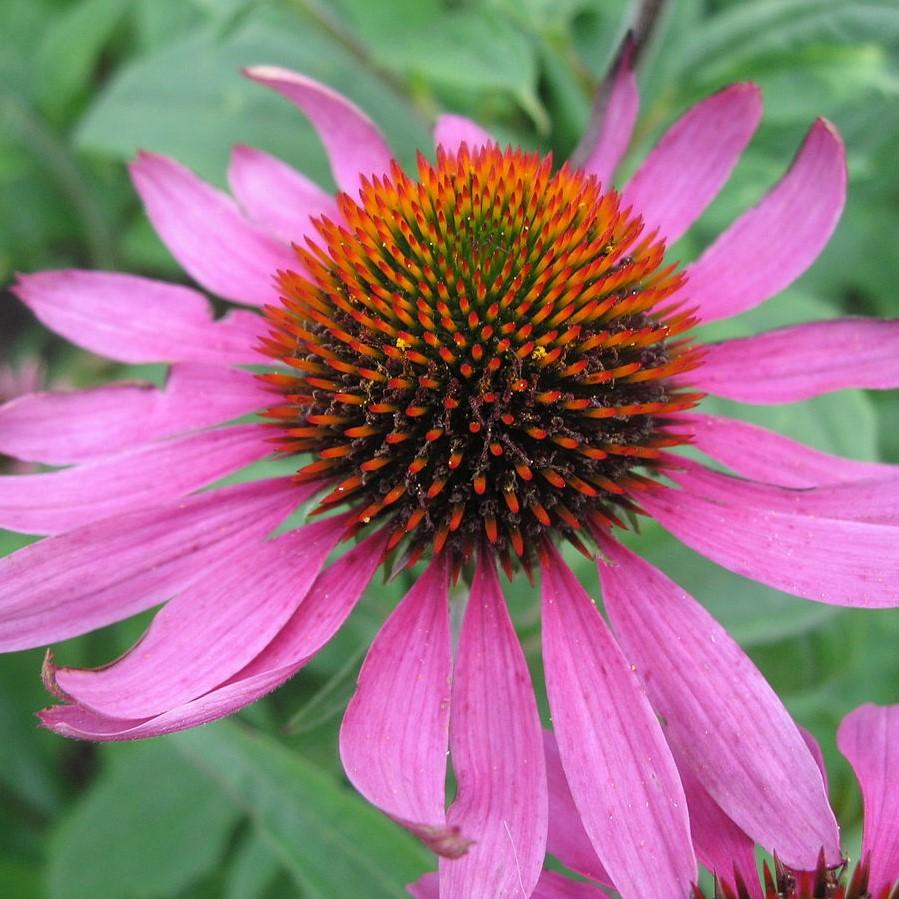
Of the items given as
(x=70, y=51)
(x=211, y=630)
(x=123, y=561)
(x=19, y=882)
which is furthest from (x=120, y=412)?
(x=70, y=51)

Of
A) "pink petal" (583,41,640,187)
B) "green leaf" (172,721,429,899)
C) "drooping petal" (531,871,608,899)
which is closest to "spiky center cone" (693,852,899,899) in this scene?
"drooping petal" (531,871,608,899)

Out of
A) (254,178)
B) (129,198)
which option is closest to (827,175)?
(254,178)

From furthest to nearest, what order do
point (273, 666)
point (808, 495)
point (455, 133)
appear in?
point (455, 133) < point (808, 495) < point (273, 666)

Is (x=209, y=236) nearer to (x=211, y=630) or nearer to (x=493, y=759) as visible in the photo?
(x=211, y=630)

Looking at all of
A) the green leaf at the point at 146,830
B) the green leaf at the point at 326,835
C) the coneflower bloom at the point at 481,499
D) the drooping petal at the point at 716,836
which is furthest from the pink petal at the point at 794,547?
the green leaf at the point at 146,830

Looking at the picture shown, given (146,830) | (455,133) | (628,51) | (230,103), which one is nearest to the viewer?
(628,51)

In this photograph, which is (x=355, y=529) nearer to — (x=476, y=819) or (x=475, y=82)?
(x=476, y=819)

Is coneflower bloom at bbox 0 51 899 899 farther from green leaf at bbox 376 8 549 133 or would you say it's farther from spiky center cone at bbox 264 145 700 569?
green leaf at bbox 376 8 549 133
